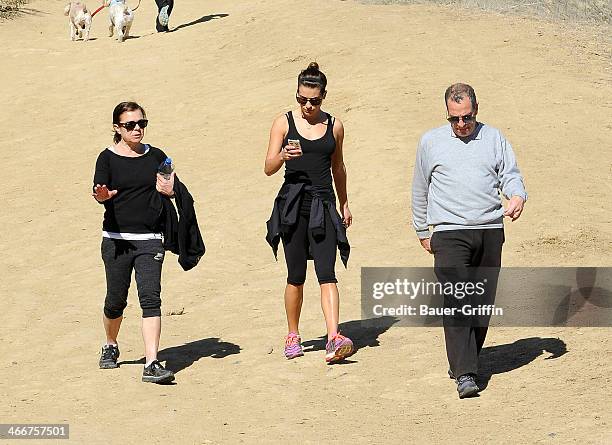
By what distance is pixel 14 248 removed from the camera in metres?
11.9

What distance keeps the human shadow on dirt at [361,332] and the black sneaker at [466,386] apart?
1.41 meters

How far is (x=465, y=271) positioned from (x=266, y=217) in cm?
525

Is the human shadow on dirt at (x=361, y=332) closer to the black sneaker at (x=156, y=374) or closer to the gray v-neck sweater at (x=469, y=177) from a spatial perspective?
the black sneaker at (x=156, y=374)

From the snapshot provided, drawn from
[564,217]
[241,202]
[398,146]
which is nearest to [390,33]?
[398,146]

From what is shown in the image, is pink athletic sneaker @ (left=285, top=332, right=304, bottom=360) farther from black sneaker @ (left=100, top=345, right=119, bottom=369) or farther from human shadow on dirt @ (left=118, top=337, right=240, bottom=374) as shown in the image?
black sneaker @ (left=100, top=345, right=119, bottom=369)

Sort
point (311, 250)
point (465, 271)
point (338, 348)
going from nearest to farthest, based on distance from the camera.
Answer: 1. point (465, 271)
2. point (338, 348)
3. point (311, 250)

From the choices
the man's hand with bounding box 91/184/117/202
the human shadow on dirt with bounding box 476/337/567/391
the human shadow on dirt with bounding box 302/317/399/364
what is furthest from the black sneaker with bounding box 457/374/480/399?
the man's hand with bounding box 91/184/117/202

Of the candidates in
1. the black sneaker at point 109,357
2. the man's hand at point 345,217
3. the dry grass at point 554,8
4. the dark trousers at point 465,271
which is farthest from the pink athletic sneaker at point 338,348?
the dry grass at point 554,8

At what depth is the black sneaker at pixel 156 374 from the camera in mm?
7375

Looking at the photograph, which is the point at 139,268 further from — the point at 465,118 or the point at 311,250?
the point at 465,118

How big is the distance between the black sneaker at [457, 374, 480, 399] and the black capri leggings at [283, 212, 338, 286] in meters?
1.29

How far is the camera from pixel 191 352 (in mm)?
8430

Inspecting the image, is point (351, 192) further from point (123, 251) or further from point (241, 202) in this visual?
point (123, 251)

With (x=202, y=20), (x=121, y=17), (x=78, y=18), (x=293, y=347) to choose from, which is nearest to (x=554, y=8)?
(x=202, y=20)
